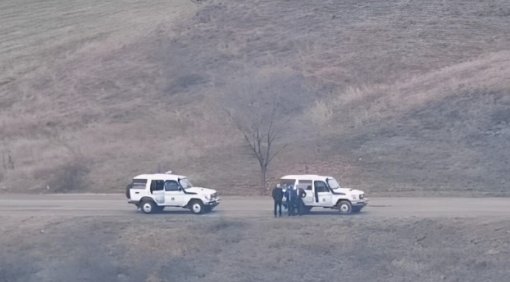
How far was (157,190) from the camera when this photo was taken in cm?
4694

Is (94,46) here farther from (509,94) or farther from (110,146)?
(509,94)

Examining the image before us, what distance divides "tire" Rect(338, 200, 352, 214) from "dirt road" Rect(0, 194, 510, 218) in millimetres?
382

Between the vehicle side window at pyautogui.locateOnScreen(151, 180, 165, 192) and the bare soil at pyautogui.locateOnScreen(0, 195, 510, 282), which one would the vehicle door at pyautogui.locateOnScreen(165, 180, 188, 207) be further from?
the bare soil at pyautogui.locateOnScreen(0, 195, 510, 282)

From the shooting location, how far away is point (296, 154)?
58906mm

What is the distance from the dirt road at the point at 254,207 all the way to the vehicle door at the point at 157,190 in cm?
100

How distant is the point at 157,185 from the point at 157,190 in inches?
7.6

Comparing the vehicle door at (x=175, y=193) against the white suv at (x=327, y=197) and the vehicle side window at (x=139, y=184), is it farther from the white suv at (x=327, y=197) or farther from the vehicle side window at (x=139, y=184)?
the white suv at (x=327, y=197)

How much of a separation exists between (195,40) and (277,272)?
134 feet

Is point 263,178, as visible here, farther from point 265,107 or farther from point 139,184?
point 139,184

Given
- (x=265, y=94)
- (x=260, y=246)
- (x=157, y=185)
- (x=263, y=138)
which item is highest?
(x=265, y=94)

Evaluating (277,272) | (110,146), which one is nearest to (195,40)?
(110,146)

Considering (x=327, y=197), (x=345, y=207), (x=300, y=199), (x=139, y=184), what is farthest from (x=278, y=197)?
(x=139, y=184)

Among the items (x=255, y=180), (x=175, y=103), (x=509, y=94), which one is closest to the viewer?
(x=255, y=180)

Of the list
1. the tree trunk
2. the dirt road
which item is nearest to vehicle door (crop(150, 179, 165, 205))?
the dirt road
